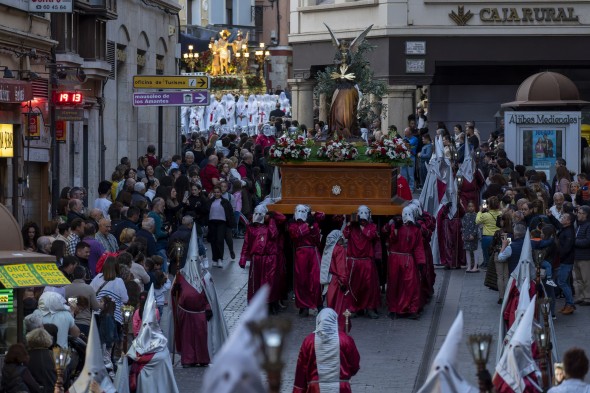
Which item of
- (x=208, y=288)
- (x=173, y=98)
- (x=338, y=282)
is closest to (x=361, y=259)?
(x=338, y=282)

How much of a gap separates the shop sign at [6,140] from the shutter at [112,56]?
25.2 ft

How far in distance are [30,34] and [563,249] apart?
10.4 meters

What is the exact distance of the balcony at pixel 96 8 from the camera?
3133cm

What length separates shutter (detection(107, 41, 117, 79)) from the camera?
34688 millimetres

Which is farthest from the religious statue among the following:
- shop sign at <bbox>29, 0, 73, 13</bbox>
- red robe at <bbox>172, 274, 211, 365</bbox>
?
red robe at <bbox>172, 274, 211, 365</bbox>

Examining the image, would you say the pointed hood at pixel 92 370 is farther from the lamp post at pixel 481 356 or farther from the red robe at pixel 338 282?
the red robe at pixel 338 282

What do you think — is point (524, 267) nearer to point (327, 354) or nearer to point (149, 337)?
point (149, 337)

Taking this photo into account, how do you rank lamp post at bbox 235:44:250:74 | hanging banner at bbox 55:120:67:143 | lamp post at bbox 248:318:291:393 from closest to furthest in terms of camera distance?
lamp post at bbox 248:318:291:393 < hanging banner at bbox 55:120:67:143 < lamp post at bbox 235:44:250:74

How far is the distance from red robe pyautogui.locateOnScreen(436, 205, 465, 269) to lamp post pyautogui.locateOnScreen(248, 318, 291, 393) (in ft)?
63.1

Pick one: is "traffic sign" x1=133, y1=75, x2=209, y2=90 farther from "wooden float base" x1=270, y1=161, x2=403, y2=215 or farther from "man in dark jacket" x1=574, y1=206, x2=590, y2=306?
"man in dark jacket" x1=574, y1=206, x2=590, y2=306

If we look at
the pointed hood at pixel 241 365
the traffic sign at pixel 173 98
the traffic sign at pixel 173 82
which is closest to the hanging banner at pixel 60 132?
the traffic sign at pixel 173 98

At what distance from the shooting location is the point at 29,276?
46.8 feet

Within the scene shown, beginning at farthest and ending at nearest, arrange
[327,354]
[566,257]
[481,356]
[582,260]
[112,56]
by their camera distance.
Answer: [112,56]
[582,260]
[566,257]
[327,354]
[481,356]

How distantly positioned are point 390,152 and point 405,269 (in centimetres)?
204
